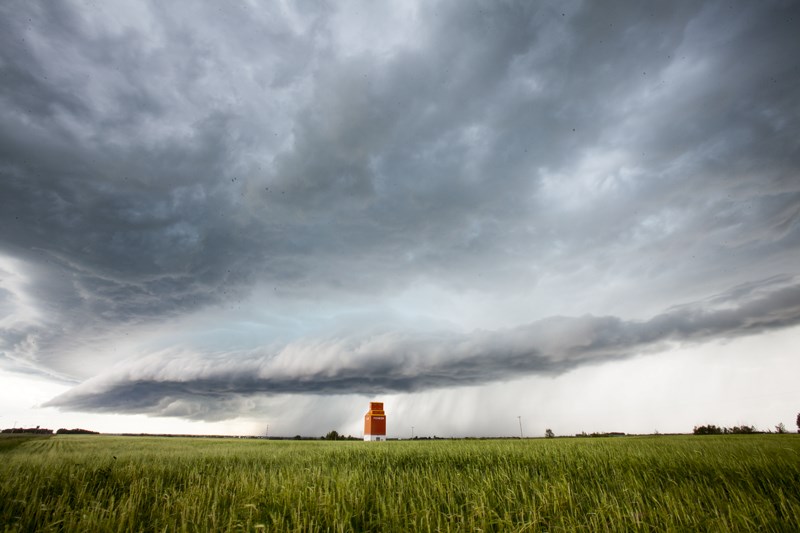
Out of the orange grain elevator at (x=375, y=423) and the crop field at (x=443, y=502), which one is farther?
the orange grain elevator at (x=375, y=423)

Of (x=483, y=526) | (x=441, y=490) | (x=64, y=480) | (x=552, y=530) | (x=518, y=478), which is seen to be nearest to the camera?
(x=483, y=526)

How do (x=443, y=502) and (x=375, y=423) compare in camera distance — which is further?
(x=375, y=423)

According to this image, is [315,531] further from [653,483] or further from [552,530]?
[653,483]

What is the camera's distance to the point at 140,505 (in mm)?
6473

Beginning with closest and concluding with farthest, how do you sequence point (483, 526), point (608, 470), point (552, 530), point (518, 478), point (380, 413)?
point (483, 526) → point (552, 530) → point (518, 478) → point (608, 470) → point (380, 413)

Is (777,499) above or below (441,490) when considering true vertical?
below

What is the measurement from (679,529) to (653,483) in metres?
3.96

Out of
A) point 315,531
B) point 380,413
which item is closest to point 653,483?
point 315,531

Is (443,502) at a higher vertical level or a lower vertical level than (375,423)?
higher

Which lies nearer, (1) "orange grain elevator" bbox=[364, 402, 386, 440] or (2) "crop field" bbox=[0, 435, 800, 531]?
(2) "crop field" bbox=[0, 435, 800, 531]

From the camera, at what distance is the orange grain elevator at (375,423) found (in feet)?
226

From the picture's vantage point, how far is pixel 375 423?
2729 inches

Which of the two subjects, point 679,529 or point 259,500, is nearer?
point 679,529

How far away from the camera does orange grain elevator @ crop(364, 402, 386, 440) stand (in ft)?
226
